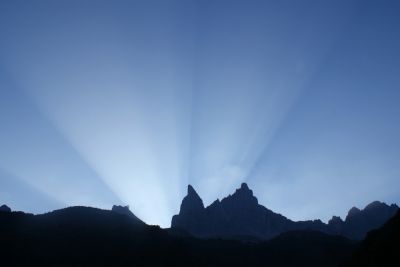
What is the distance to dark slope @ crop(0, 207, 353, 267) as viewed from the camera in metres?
81.8

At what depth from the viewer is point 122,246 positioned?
91.2m

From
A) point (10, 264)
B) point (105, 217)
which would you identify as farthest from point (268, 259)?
point (10, 264)

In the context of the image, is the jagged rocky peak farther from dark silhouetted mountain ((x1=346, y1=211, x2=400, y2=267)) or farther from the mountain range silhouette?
dark silhouetted mountain ((x1=346, y1=211, x2=400, y2=267))

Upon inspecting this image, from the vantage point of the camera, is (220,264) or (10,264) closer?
(10,264)

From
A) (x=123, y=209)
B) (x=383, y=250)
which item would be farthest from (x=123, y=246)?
(x=123, y=209)

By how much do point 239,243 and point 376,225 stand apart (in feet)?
365

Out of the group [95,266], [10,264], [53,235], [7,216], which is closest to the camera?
[10,264]

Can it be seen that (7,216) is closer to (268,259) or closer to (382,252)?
(268,259)

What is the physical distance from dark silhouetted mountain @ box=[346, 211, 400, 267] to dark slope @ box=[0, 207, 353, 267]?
177ft

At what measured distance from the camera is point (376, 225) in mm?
195250

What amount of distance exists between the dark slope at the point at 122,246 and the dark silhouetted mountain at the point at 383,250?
54.1 m

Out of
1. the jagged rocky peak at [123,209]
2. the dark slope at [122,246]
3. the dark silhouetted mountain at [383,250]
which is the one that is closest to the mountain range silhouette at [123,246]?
the dark slope at [122,246]

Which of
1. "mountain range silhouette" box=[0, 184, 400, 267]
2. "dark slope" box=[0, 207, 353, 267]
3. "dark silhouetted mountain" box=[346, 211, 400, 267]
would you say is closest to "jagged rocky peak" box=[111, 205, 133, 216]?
"mountain range silhouette" box=[0, 184, 400, 267]

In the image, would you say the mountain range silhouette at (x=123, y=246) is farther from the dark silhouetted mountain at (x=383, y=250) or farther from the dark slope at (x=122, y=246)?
the dark silhouetted mountain at (x=383, y=250)
